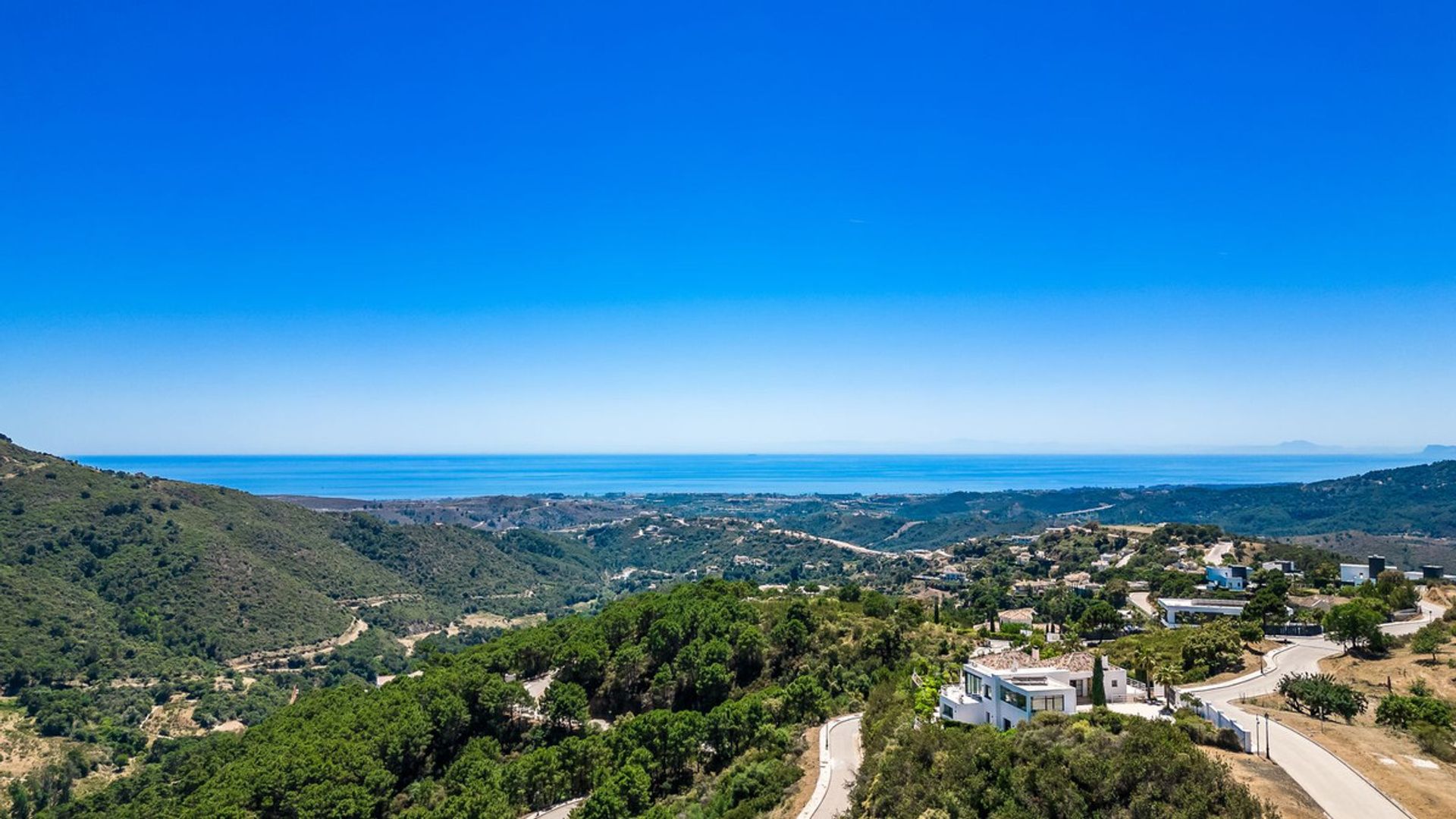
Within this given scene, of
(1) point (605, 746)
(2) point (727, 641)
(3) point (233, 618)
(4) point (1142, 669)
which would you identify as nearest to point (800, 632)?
(2) point (727, 641)

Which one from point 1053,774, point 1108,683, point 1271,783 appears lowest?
point 1108,683

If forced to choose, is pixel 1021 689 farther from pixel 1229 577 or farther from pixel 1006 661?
pixel 1229 577

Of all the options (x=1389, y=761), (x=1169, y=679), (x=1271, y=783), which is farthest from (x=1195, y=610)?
(x=1271, y=783)

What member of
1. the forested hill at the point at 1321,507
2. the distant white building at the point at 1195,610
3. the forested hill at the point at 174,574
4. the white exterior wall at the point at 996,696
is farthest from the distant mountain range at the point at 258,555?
→ the distant white building at the point at 1195,610

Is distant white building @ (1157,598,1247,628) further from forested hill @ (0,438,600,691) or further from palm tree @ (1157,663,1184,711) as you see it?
forested hill @ (0,438,600,691)

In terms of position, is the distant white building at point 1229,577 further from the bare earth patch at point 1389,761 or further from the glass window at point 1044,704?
the glass window at point 1044,704

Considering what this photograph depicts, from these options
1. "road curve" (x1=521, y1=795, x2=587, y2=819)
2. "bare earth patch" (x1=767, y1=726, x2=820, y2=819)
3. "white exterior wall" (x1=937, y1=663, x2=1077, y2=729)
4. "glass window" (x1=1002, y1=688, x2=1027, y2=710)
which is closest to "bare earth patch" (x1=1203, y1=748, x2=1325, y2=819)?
"white exterior wall" (x1=937, y1=663, x2=1077, y2=729)

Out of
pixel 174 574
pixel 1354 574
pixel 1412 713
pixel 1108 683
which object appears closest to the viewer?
pixel 1412 713
